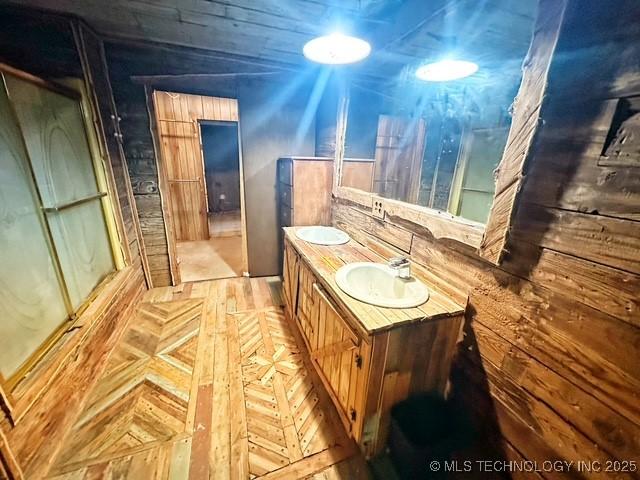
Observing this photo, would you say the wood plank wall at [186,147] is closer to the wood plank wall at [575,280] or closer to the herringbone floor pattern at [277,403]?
the herringbone floor pattern at [277,403]

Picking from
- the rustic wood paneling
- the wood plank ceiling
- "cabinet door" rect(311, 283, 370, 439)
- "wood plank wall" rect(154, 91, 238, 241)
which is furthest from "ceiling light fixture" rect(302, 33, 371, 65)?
"wood plank wall" rect(154, 91, 238, 241)

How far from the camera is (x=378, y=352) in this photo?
1.04m

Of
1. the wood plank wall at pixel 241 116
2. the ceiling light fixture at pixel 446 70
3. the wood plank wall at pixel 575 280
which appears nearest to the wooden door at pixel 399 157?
the ceiling light fixture at pixel 446 70

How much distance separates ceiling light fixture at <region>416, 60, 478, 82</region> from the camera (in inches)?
52.2

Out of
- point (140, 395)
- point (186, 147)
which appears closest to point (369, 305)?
point (140, 395)

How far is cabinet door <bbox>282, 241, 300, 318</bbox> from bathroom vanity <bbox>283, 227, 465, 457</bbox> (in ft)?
1.88

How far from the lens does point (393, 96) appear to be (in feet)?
6.20

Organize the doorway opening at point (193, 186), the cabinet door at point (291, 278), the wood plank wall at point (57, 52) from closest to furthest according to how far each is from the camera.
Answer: the wood plank wall at point (57, 52) < the cabinet door at point (291, 278) < the doorway opening at point (193, 186)

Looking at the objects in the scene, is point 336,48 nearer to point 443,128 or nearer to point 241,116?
point 443,128

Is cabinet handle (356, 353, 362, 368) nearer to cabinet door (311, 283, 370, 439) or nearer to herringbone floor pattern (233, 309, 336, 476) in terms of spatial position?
cabinet door (311, 283, 370, 439)

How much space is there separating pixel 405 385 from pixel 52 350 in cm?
188

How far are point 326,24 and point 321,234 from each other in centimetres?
160

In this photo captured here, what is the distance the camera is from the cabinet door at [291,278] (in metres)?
2.06

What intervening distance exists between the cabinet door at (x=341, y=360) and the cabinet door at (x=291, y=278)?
499mm
